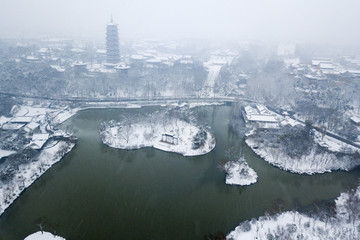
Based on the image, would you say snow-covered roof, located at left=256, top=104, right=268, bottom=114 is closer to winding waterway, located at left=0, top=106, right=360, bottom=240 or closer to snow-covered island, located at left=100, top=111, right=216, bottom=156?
snow-covered island, located at left=100, top=111, right=216, bottom=156

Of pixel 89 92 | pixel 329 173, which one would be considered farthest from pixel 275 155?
pixel 89 92

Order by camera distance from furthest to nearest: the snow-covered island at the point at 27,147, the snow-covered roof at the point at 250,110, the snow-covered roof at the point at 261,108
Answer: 1. the snow-covered roof at the point at 261,108
2. the snow-covered roof at the point at 250,110
3. the snow-covered island at the point at 27,147

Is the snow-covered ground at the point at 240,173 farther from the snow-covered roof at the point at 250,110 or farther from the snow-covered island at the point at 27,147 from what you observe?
the snow-covered island at the point at 27,147

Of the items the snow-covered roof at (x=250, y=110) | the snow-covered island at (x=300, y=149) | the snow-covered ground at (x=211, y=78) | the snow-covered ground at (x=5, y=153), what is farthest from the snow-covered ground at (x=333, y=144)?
the snow-covered ground at (x=5, y=153)

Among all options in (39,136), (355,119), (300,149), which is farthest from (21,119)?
(355,119)

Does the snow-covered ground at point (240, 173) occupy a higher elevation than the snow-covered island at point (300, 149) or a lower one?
lower

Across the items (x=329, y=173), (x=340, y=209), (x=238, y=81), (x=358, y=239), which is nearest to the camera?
(x=358, y=239)

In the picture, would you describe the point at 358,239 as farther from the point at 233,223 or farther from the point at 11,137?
the point at 11,137
